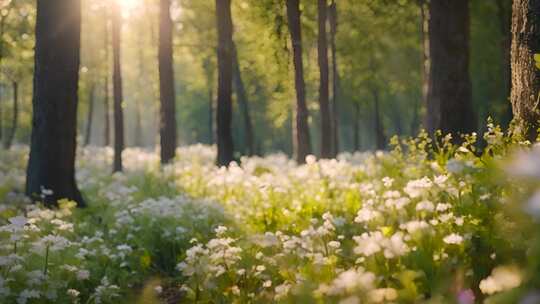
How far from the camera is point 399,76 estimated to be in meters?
33.5

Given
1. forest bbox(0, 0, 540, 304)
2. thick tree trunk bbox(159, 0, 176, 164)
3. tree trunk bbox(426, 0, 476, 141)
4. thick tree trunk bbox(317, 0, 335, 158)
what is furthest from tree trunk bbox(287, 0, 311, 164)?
thick tree trunk bbox(159, 0, 176, 164)

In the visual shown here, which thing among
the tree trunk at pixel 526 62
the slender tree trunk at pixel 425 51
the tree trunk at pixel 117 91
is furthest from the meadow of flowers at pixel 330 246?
the tree trunk at pixel 117 91

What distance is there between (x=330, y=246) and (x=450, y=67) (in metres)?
5.54

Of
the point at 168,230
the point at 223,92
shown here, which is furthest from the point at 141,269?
the point at 223,92

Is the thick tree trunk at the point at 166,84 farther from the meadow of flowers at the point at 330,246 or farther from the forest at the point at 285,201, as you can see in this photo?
the meadow of flowers at the point at 330,246

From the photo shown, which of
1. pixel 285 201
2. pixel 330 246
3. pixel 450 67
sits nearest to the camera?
pixel 330 246

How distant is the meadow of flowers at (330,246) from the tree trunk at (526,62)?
0.40 m

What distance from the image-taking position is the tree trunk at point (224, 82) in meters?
15.0

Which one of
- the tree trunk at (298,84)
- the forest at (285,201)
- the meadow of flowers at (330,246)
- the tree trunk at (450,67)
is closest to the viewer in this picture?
the meadow of flowers at (330,246)

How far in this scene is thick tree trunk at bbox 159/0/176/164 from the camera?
1762cm

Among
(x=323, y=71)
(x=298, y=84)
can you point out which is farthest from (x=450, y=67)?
(x=323, y=71)

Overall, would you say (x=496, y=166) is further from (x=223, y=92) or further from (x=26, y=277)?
(x=223, y=92)

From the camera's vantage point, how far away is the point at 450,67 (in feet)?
32.8

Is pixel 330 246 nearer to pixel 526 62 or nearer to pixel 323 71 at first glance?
pixel 526 62
